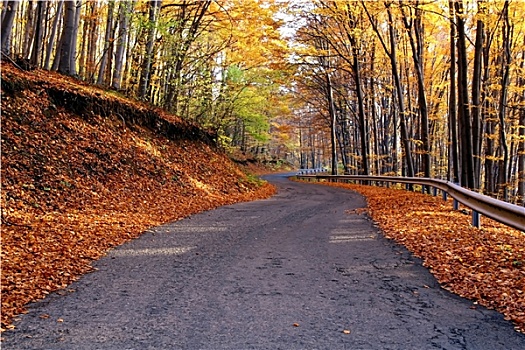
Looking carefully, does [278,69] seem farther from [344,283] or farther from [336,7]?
[344,283]

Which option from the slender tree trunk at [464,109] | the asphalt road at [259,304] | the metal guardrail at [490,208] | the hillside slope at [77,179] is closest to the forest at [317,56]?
the slender tree trunk at [464,109]

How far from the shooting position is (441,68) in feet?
85.3

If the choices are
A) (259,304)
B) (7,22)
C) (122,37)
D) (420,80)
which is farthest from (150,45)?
(259,304)

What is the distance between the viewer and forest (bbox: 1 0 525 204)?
1481 centimetres

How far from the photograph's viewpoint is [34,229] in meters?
7.07

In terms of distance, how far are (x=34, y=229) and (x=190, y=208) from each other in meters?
4.79

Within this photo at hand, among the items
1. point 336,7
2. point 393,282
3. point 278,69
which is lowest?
point 393,282

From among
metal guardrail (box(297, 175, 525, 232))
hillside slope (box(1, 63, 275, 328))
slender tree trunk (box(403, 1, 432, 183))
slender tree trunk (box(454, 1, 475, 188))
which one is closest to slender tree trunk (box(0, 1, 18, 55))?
hillside slope (box(1, 63, 275, 328))

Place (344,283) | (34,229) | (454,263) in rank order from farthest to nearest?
(34,229) → (454,263) → (344,283)

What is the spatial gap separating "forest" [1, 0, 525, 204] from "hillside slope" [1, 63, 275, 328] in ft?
7.62

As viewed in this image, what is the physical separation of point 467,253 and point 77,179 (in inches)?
345

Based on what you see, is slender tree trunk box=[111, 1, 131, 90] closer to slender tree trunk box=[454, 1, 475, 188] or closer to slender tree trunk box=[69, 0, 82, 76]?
slender tree trunk box=[69, 0, 82, 76]

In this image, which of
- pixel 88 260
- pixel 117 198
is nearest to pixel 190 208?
pixel 117 198

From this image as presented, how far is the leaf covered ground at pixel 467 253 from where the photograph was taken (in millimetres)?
4484
